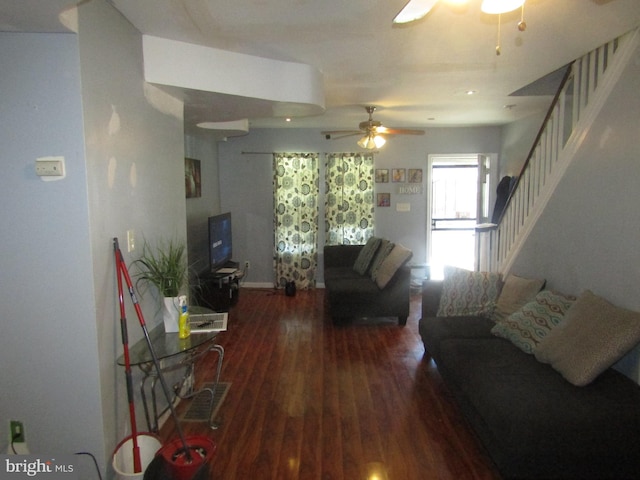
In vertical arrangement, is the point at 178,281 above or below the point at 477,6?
below

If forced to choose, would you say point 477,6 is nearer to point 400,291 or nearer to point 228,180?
point 400,291

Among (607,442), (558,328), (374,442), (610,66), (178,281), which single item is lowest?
(374,442)

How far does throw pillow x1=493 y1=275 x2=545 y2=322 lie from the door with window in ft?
10.7

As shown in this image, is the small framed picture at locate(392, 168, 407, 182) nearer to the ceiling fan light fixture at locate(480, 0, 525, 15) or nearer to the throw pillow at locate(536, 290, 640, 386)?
the throw pillow at locate(536, 290, 640, 386)

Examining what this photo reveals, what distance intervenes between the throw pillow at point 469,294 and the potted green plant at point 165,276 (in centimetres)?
225

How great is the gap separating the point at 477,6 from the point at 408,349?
2913 mm

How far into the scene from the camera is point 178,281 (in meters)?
2.48

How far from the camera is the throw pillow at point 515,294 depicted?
3.14m

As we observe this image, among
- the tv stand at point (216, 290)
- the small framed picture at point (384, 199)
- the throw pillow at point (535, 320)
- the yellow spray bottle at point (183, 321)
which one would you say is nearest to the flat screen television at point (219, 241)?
the tv stand at point (216, 290)

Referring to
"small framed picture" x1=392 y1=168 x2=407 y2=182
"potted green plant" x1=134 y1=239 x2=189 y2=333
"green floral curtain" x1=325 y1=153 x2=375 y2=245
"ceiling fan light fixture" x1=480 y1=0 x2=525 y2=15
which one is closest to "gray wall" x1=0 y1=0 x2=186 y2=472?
"potted green plant" x1=134 y1=239 x2=189 y2=333

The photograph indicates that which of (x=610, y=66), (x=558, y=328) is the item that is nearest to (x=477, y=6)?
(x=610, y=66)

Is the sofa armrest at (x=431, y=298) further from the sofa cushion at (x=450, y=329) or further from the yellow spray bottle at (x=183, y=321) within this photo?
the yellow spray bottle at (x=183, y=321)

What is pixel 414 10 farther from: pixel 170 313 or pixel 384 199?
pixel 384 199

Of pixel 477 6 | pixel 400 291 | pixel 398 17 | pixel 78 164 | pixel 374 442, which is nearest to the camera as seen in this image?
pixel 78 164
